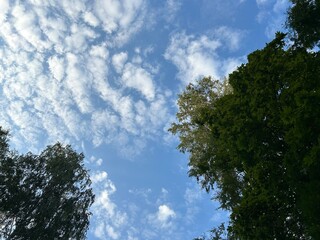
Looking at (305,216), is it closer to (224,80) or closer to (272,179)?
(272,179)

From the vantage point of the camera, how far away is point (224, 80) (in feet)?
84.3

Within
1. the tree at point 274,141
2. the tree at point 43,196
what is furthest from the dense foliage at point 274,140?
the tree at point 43,196

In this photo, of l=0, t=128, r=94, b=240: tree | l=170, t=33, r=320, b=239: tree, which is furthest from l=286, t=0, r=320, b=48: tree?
l=0, t=128, r=94, b=240: tree

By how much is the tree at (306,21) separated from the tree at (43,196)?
91.4 feet

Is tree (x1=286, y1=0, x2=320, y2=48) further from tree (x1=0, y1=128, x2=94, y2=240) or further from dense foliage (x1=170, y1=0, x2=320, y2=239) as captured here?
tree (x1=0, y1=128, x2=94, y2=240)

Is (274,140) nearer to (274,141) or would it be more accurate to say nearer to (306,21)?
(274,141)

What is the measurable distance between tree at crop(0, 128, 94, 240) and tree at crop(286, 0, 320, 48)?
91.4 ft

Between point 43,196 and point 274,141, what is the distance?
27399 millimetres

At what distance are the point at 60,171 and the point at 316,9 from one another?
29425 millimetres

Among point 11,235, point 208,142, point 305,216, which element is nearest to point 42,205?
point 11,235

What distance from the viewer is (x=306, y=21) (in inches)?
694

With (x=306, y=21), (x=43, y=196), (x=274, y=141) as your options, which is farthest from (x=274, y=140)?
(x=43, y=196)

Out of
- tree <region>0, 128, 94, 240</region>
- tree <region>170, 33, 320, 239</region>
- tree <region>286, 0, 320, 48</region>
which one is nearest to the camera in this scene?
tree <region>170, 33, 320, 239</region>

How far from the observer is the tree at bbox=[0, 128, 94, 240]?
31969mm
